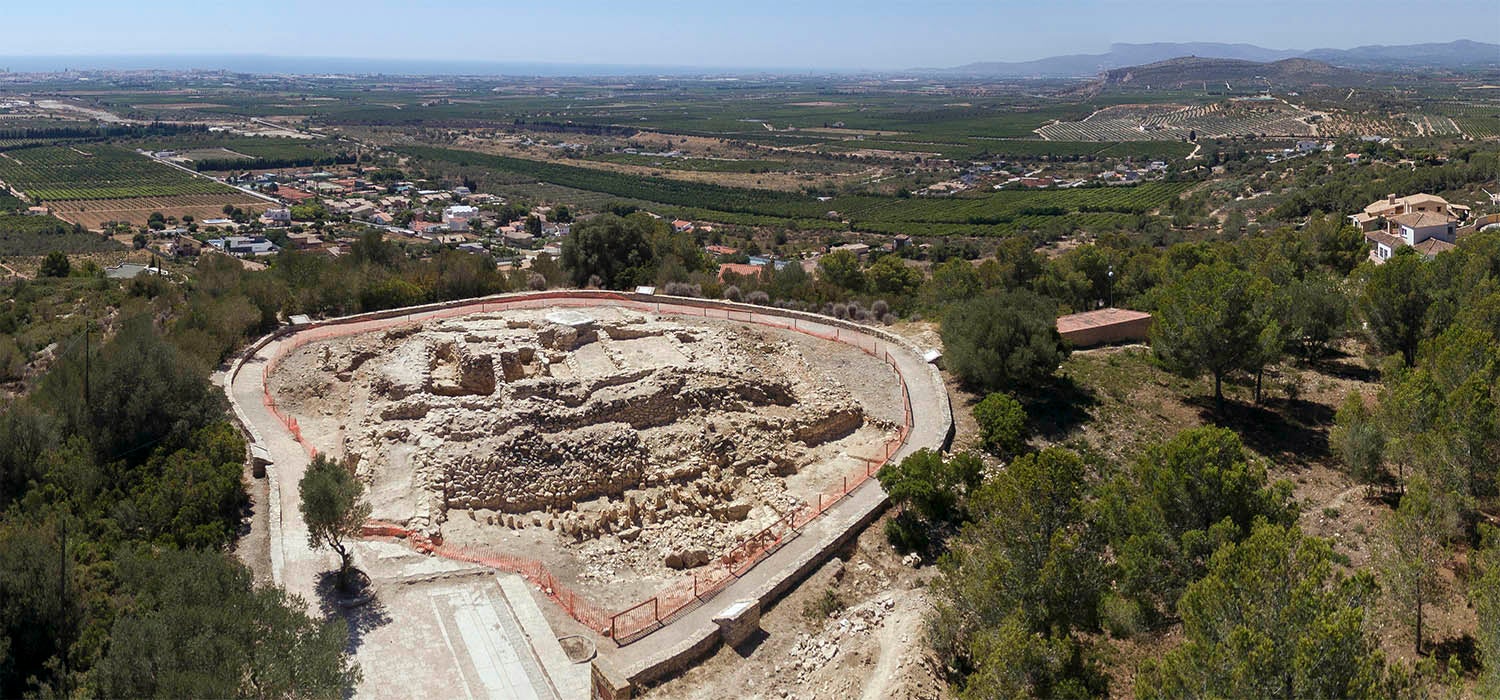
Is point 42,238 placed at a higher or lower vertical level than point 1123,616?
higher

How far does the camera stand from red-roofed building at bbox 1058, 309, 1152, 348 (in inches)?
1239

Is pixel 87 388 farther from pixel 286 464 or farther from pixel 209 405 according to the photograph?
pixel 286 464

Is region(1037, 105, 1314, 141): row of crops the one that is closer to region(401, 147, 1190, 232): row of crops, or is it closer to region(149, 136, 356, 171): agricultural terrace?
region(401, 147, 1190, 232): row of crops

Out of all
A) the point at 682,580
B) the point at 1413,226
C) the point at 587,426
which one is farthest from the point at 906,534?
the point at 1413,226

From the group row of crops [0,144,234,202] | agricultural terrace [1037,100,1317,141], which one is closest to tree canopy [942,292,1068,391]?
row of crops [0,144,234,202]

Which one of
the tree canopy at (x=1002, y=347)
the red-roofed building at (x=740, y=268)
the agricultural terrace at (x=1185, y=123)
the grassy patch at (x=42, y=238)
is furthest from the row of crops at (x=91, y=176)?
the agricultural terrace at (x=1185, y=123)

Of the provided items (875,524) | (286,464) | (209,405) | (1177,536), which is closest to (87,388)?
(209,405)

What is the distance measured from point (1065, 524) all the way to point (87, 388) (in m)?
21.2

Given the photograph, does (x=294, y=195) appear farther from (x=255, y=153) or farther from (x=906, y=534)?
(x=906, y=534)

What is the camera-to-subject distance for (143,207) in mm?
98875

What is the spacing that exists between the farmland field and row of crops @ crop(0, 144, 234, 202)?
3238mm

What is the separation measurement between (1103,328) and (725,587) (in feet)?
66.9

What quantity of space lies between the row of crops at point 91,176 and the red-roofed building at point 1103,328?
362ft

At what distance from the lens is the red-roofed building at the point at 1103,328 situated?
3147 cm
